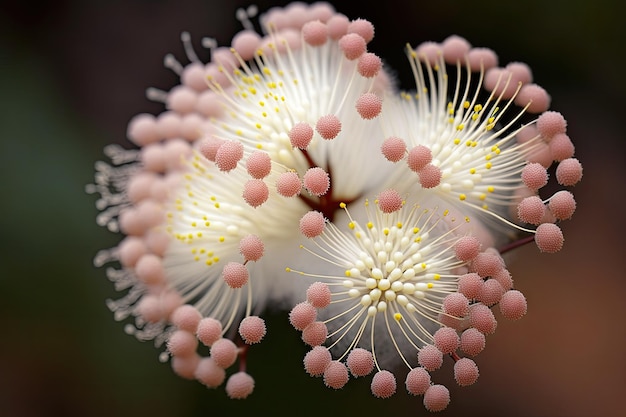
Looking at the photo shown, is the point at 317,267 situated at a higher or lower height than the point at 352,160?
lower

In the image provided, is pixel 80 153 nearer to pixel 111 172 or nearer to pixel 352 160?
pixel 111 172

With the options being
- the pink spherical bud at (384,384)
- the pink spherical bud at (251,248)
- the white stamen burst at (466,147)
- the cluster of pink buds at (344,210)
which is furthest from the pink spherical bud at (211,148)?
the pink spherical bud at (384,384)

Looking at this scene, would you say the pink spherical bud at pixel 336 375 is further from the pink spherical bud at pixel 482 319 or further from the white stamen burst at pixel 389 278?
the pink spherical bud at pixel 482 319

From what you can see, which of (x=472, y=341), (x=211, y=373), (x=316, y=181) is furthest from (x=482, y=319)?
(x=211, y=373)

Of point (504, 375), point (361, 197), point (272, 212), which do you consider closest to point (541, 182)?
point (361, 197)

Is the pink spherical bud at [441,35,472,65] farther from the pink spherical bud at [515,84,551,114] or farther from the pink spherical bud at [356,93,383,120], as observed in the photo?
the pink spherical bud at [356,93,383,120]

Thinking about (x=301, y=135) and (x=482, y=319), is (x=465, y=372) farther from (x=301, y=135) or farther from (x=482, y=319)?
(x=301, y=135)

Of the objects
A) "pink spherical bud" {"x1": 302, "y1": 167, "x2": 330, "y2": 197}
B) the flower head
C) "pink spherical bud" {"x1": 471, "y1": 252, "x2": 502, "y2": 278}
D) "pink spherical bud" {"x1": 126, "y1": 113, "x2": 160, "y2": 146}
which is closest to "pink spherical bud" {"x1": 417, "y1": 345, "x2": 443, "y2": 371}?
the flower head
